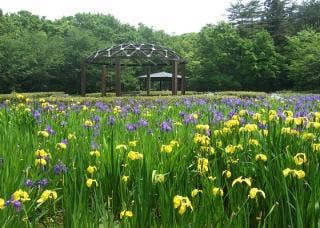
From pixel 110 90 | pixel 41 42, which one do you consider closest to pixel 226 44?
pixel 110 90

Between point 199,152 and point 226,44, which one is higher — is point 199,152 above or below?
below

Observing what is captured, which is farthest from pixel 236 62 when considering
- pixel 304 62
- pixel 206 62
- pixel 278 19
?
pixel 278 19

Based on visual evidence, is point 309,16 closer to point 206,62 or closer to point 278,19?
point 278,19

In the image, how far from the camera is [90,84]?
3638cm

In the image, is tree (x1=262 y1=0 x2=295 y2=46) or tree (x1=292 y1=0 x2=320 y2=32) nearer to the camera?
tree (x1=262 y1=0 x2=295 y2=46)

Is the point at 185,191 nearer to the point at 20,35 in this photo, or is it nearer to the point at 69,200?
the point at 69,200

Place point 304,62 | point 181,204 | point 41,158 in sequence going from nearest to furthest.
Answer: point 181,204, point 41,158, point 304,62

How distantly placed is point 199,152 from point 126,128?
1.52 metres

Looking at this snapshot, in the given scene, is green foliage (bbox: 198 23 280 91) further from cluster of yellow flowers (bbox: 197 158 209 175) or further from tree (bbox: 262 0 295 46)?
cluster of yellow flowers (bbox: 197 158 209 175)

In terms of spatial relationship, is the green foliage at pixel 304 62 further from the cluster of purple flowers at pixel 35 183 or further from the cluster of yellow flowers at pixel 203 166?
the cluster of purple flowers at pixel 35 183

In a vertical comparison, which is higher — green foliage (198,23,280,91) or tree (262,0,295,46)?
tree (262,0,295,46)

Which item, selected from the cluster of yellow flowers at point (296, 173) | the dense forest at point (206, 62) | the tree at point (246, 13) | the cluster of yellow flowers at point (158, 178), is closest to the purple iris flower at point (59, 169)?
the cluster of yellow flowers at point (158, 178)

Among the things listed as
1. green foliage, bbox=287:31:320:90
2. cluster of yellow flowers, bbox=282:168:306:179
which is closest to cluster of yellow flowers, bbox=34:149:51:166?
cluster of yellow flowers, bbox=282:168:306:179

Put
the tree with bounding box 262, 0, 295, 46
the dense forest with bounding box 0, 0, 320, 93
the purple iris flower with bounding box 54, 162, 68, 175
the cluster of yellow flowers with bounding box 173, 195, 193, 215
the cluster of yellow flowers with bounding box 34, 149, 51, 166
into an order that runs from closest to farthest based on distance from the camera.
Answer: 1. the cluster of yellow flowers with bounding box 173, 195, 193, 215
2. the cluster of yellow flowers with bounding box 34, 149, 51, 166
3. the purple iris flower with bounding box 54, 162, 68, 175
4. the dense forest with bounding box 0, 0, 320, 93
5. the tree with bounding box 262, 0, 295, 46
